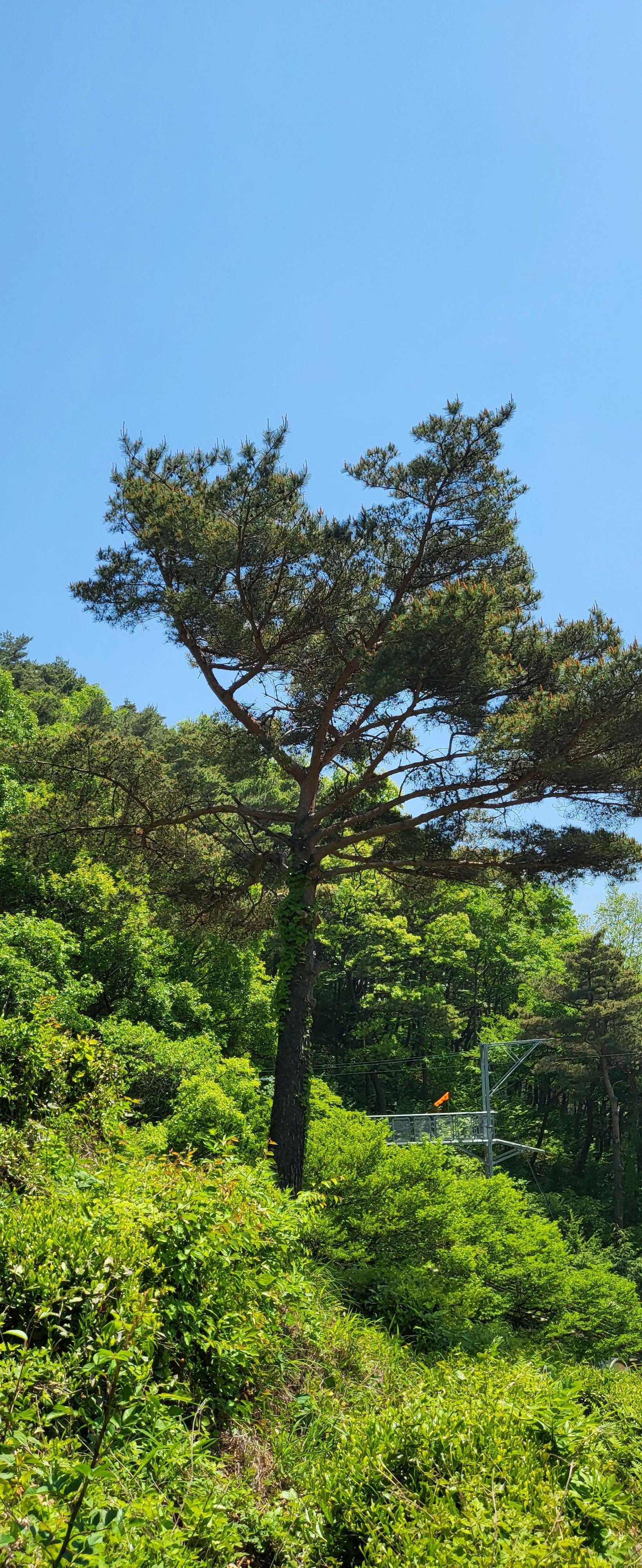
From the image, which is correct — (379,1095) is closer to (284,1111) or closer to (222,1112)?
(222,1112)

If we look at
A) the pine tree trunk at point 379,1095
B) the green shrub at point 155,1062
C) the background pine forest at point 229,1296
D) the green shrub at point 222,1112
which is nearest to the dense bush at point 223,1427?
the background pine forest at point 229,1296

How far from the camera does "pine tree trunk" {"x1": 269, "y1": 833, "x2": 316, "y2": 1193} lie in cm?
978

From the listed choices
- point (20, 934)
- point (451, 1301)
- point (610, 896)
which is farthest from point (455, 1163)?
point (610, 896)

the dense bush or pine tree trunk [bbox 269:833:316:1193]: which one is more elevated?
pine tree trunk [bbox 269:833:316:1193]

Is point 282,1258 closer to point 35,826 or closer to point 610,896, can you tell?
point 35,826

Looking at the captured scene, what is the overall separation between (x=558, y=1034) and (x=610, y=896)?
7.38 m

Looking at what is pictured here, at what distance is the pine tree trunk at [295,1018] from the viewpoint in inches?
385

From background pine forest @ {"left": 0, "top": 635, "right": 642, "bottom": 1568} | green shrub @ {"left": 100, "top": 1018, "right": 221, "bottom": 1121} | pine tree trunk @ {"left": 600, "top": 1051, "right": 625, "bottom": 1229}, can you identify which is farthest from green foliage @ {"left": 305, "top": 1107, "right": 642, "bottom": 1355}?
pine tree trunk @ {"left": 600, "top": 1051, "right": 625, "bottom": 1229}

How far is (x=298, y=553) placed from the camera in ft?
33.0

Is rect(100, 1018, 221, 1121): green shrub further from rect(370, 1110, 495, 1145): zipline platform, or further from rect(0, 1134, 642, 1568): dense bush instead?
rect(0, 1134, 642, 1568): dense bush

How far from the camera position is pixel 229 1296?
405 cm

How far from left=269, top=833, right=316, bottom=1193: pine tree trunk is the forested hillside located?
3cm

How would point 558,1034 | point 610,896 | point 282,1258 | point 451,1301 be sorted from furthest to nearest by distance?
1. point 610,896
2. point 558,1034
3. point 451,1301
4. point 282,1258

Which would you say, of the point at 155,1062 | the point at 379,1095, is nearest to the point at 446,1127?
the point at 155,1062
